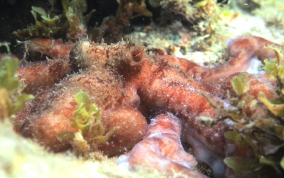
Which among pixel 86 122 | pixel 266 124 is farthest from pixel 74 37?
pixel 266 124

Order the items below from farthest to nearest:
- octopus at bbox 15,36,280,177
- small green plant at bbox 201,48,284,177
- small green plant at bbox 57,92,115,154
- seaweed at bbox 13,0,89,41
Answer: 1. seaweed at bbox 13,0,89,41
2. octopus at bbox 15,36,280,177
3. small green plant at bbox 57,92,115,154
4. small green plant at bbox 201,48,284,177

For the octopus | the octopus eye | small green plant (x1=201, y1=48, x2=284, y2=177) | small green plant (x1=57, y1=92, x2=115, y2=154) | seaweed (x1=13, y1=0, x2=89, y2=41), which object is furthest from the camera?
seaweed (x1=13, y1=0, x2=89, y2=41)

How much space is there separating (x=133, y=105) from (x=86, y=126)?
2.01 ft

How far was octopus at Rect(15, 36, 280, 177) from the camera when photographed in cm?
204

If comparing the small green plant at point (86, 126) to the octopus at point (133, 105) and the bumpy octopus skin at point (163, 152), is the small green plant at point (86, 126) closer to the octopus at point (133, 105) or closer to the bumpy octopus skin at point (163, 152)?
the octopus at point (133, 105)

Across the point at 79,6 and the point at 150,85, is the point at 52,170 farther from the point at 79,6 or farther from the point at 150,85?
the point at 79,6

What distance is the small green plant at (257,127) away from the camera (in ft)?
5.70

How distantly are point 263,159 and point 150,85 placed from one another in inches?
46.5

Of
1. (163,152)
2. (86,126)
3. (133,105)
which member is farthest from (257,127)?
(86,126)

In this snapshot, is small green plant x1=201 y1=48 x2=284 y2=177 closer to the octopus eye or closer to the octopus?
the octopus

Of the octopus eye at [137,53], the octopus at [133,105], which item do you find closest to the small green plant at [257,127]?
the octopus at [133,105]

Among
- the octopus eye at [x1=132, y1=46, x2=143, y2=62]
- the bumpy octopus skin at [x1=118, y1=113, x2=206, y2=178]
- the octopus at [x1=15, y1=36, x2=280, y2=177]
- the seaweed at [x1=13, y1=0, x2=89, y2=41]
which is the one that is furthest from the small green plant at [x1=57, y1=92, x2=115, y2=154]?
the seaweed at [x1=13, y1=0, x2=89, y2=41]

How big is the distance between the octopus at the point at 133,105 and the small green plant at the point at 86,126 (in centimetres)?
6

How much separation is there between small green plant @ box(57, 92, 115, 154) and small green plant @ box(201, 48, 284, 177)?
78cm
